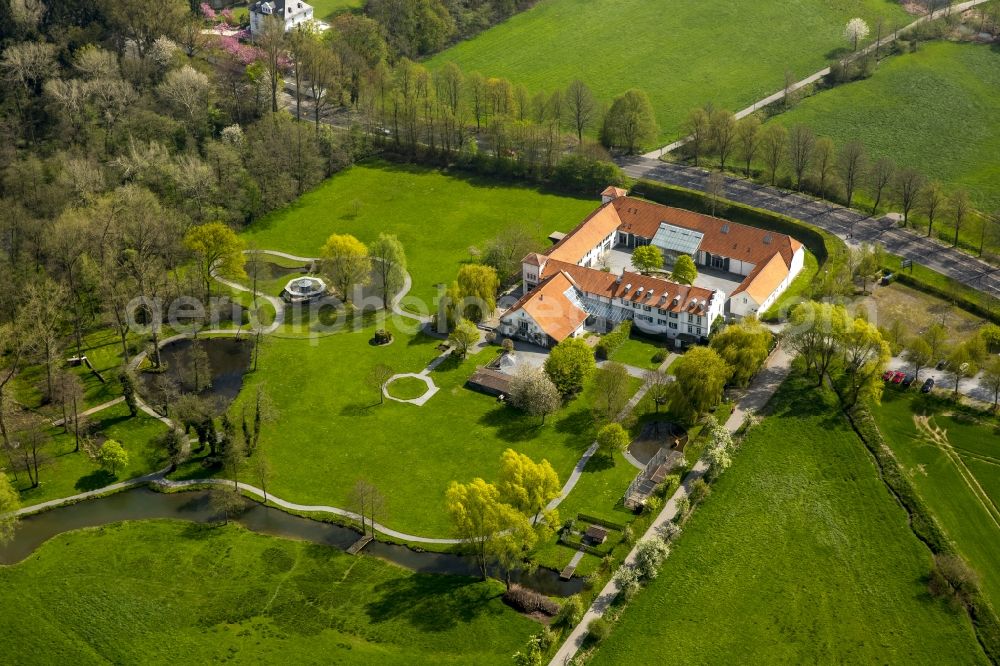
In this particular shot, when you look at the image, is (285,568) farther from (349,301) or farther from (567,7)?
(567,7)

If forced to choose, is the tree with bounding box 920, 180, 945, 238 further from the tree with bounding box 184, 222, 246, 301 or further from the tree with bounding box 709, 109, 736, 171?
the tree with bounding box 184, 222, 246, 301

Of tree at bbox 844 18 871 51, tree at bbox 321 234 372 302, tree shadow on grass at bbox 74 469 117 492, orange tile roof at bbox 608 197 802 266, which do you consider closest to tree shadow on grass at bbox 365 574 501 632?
tree shadow on grass at bbox 74 469 117 492

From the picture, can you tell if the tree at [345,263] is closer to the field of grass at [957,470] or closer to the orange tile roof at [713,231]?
the orange tile roof at [713,231]

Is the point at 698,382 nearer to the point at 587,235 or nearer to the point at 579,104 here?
the point at 587,235

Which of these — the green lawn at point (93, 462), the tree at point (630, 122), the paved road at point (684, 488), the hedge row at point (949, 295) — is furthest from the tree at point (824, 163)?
the green lawn at point (93, 462)

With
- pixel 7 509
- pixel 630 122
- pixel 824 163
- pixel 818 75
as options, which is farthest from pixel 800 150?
pixel 7 509

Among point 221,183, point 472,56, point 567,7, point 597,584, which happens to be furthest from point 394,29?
point 597,584

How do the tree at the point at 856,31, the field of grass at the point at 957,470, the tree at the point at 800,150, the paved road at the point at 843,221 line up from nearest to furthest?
the field of grass at the point at 957,470, the paved road at the point at 843,221, the tree at the point at 800,150, the tree at the point at 856,31
